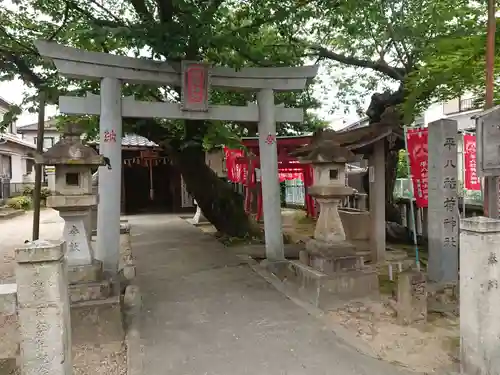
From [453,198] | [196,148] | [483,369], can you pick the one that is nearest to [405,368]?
[483,369]

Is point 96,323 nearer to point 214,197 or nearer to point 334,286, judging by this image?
point 334,286

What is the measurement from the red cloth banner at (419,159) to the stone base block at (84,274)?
627cm

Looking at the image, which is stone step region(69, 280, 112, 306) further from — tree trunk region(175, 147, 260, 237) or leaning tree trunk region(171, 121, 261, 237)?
tree trunk region(175, 147, 260, 237)

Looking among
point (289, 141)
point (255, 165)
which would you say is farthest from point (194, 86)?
point (255, 165)

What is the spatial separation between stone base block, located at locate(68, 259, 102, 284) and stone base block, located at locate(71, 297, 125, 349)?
0.41m

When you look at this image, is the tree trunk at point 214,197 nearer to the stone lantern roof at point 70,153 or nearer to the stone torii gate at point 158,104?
the stone torii gate at point 158,104

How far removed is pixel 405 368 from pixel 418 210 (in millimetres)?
8791

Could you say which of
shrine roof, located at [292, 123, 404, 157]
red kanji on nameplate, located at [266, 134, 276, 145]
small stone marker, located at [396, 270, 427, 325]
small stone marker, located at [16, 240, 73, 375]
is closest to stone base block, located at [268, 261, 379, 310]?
small stone marker, located at [396, 270, 427, 325]

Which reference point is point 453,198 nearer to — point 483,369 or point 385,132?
point 385,132

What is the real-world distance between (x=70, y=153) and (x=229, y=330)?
3404mm

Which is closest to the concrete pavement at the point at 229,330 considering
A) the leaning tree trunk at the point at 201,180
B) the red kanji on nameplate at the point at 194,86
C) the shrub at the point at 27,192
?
the leaning tree trunk at the point at 201,180

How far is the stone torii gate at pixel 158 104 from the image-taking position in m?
7.30

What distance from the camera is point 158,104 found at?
7.99 m

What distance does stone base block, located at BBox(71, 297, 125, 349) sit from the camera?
528 cm
